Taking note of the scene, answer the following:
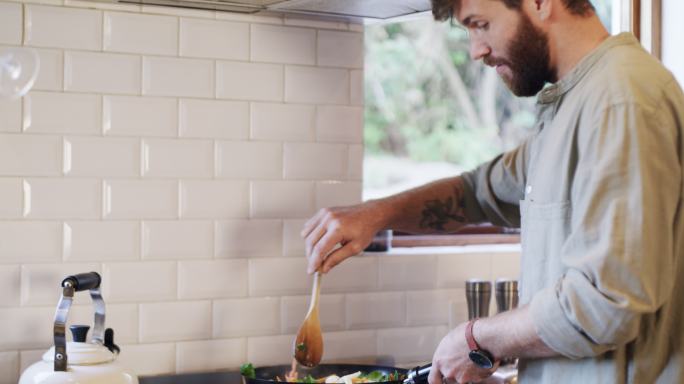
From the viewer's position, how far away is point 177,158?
2.29 metres

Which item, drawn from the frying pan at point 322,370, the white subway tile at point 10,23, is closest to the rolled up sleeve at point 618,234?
the frying pan at point 322,370

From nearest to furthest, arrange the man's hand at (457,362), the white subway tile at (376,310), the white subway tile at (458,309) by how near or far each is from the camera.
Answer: the man's hand at (457,362)
the white subway tile at (376,310)
the white subway tile at (458,309)

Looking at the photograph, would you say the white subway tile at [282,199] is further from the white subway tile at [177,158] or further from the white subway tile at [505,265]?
the white subway tile at [505,265]

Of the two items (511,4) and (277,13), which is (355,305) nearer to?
(277,13)

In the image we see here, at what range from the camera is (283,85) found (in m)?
2.41

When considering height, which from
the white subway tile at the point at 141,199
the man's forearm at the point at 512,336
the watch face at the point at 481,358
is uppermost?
the white subway tile at the point at 141,199

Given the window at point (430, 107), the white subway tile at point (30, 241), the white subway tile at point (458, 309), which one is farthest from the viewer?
the window at point (430, 107)

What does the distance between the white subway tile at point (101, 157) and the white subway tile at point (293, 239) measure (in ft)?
1.36

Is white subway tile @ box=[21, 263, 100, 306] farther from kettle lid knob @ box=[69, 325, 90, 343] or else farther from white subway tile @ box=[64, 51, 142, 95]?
white subway tile @ box=[64, 51, 142, 95]

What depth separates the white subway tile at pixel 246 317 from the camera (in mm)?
2344

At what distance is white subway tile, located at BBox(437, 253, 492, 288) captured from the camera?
2.59 m

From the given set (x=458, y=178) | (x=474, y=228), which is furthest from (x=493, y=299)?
(x=458, y=178)

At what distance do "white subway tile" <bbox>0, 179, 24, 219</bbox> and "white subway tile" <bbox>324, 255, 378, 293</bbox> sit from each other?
0.79 m

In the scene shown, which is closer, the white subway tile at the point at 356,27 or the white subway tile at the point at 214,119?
the white subway tile at the point at 214,119
